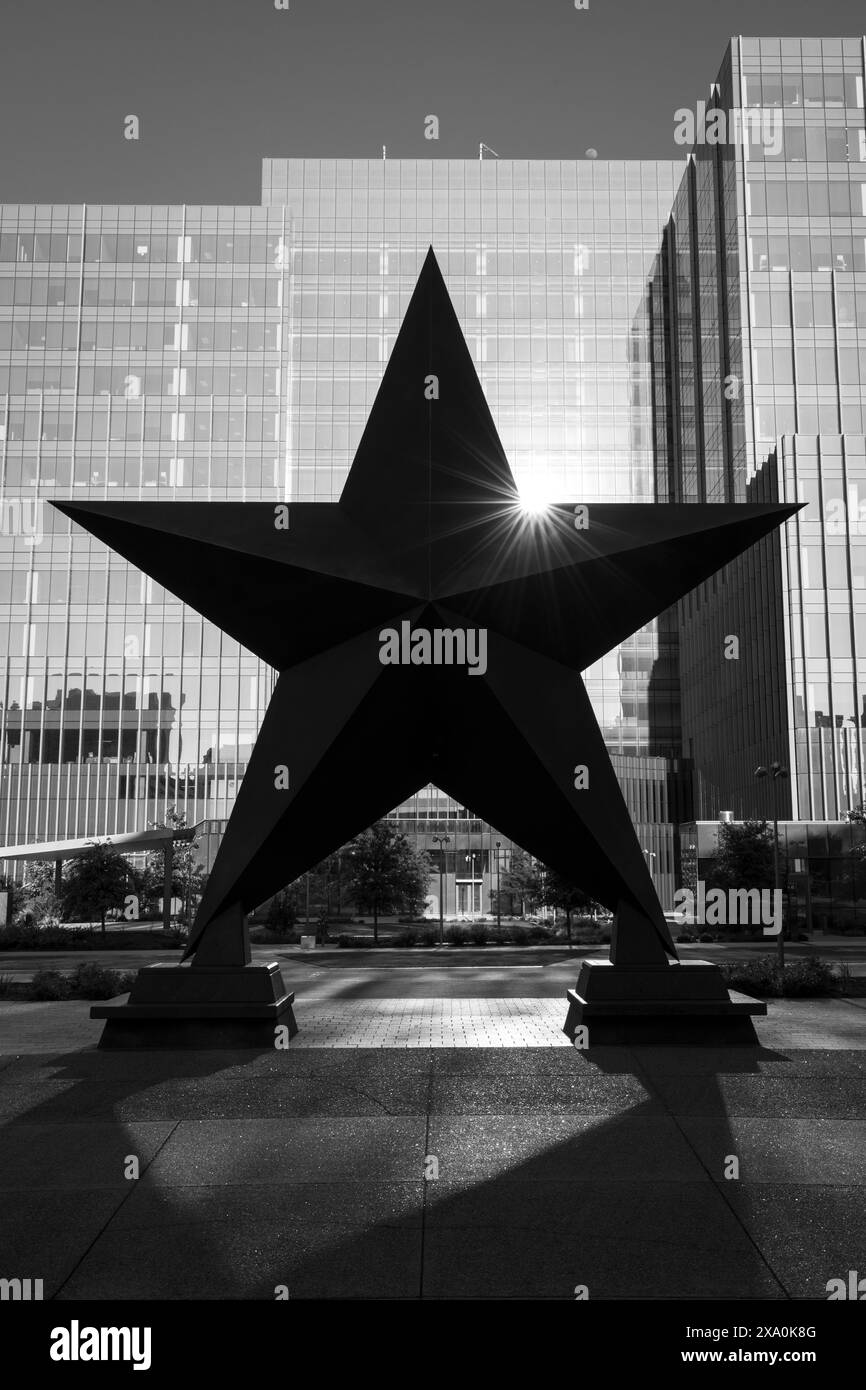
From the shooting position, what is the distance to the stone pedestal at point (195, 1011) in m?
11.4

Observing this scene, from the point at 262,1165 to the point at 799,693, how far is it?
54567 millimetres

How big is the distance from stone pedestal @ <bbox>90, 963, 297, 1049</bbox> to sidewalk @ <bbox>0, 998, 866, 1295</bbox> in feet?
1.44

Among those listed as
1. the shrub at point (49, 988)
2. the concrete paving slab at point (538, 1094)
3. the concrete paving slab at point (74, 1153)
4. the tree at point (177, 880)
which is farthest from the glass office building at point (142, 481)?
the concrete paving slab at point (74, 1153)

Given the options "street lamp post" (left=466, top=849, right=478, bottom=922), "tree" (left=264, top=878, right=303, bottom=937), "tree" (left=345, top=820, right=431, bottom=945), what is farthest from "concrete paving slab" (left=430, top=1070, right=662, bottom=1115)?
"street lamp post" (left=466, top=849, right=478, bottom=922)

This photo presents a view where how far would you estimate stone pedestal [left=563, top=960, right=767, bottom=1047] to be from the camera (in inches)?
444

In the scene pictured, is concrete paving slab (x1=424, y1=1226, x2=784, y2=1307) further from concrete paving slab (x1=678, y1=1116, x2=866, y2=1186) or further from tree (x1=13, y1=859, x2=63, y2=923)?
tree (x1=13, y1=859, x2=63, y2=923)

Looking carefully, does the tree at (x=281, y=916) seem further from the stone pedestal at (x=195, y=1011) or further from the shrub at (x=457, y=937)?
the stone pedestal at (x=195, y=1011)

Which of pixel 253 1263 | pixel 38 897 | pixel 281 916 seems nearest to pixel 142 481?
pixel 38 897

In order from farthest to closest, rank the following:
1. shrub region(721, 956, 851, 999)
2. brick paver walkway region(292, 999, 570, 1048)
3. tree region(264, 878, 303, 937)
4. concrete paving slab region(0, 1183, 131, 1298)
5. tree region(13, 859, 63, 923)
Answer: tree region(13, 859, 63, 923) < tree region(264, 878, 303, 937) < shrub region(721, 956, 851, 999) < brick paver walkway region(292, 999, 570, 1048) < concrete paving slab region(0, 1183, 131, 1298)

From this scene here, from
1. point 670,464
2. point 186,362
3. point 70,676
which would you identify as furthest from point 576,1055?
point 670,464

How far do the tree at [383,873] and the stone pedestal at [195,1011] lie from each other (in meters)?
30.2

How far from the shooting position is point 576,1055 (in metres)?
10.7

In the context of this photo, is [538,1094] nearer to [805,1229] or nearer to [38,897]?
[805,1229]

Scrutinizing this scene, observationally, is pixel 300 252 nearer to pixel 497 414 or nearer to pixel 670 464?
pixel 497 414
